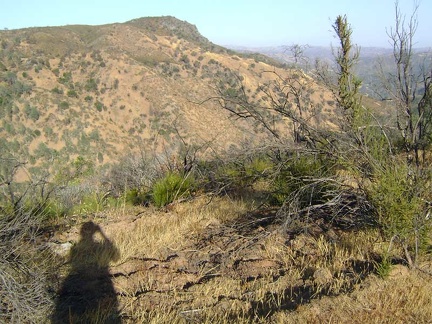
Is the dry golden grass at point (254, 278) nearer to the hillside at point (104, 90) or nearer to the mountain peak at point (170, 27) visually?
the hillside at point (104, 90)

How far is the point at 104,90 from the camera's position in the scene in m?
45.0

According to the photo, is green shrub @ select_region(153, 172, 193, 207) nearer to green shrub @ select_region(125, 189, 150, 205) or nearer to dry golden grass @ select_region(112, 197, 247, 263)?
dry golden grass @ select_region(112, 197, 247, 263)

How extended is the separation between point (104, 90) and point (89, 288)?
43524mm

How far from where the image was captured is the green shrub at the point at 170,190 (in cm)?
630

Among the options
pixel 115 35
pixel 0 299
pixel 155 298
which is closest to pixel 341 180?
pixel 155 298

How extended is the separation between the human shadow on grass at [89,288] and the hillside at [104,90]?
21.0 metres

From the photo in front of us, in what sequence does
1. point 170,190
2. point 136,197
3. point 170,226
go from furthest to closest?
point 136,197, point 170,190, point 170,226

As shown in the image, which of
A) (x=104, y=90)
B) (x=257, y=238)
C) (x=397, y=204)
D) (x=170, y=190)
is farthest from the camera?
(x=104, y=90)

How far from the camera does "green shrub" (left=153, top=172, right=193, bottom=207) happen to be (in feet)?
20.7

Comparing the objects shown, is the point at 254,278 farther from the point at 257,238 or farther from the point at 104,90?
the point at 104,90

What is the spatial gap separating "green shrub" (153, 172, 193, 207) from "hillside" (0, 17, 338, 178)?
62.6 ft

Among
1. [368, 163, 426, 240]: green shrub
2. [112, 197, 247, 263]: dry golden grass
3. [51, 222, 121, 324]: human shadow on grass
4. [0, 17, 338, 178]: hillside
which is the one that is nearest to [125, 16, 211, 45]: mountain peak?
[0, 17, 338, 178]: hillside

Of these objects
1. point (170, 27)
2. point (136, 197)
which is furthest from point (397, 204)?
point (170, 27)

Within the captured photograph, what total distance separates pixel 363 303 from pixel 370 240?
1.16 metres
